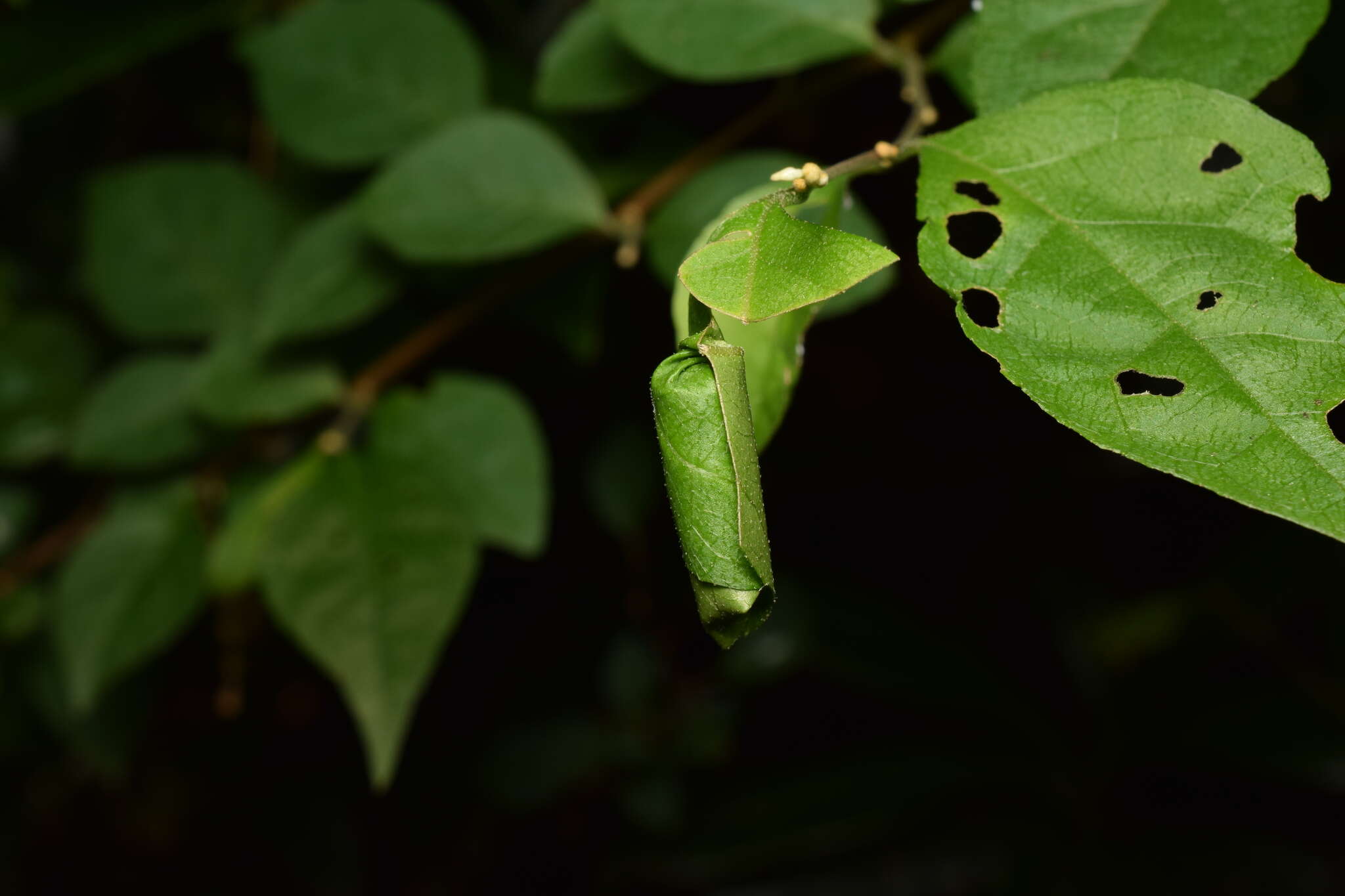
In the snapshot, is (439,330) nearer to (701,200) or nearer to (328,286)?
(328,286)

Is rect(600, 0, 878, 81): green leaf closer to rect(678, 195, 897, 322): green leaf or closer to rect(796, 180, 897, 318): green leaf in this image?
rect(796, 180, 897, 318): green leaf

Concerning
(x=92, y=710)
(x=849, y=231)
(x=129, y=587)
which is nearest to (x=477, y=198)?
(x=849, y=231)

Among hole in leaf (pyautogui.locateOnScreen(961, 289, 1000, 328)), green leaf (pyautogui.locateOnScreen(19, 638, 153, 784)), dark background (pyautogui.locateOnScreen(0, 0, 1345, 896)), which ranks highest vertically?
hole in leaf (pyautogui.locateOnScreen(961, 289, 1000, 328))

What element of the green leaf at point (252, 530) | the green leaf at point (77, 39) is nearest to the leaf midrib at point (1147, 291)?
the green leaf at point (252, 530)

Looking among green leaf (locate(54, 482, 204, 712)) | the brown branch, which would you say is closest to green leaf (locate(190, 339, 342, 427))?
the brown branch

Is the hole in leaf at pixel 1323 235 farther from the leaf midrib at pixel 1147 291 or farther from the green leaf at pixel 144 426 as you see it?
the green leaf at pixel 144 426

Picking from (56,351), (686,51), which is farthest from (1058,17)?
(56,351)
